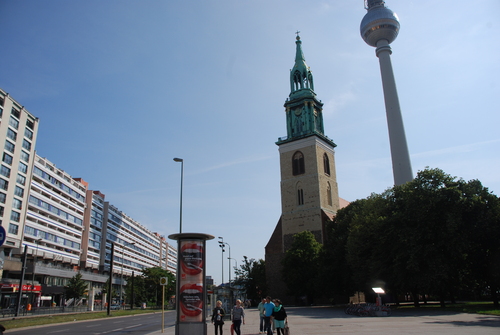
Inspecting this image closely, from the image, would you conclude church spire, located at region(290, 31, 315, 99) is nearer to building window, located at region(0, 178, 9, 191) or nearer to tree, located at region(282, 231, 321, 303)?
tree, located at region(282, 231, 321, 303)

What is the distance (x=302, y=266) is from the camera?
1866 inches

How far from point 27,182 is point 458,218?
59233 millimetres

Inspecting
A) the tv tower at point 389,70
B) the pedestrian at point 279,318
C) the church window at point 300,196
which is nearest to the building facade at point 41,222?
the church window at point 300,196

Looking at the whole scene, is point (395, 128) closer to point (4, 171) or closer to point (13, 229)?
point (4, 171)

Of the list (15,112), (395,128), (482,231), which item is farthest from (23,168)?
(482,231)

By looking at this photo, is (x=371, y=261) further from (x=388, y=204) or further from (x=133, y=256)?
(x=133, y=256)

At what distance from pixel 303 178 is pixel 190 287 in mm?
46811

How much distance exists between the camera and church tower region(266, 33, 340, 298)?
182ft

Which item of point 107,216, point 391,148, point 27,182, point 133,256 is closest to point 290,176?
point 391,148

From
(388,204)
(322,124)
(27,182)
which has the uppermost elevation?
(322,124)

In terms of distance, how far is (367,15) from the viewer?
64625 millimetres

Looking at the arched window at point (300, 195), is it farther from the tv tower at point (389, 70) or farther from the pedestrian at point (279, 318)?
the pedestrian at point (279, 318)

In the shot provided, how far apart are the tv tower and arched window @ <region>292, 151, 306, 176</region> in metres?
13.2

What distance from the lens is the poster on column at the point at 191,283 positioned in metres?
13.0
